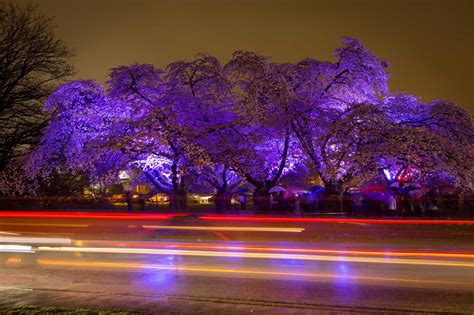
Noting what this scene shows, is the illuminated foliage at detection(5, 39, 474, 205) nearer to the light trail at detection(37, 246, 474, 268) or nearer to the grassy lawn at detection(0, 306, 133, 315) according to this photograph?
the light trail at detection(37, 246, 474, 268)

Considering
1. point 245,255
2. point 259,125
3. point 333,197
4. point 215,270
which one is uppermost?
point 259,125

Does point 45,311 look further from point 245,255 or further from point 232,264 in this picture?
point 245,255

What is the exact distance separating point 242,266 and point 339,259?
2182 millimetres

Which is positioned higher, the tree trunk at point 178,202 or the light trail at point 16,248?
the tree trunk at point 178,202

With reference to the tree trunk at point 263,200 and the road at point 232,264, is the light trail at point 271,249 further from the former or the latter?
the tree trunk at point 263,200

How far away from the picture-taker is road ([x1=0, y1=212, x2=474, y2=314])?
744 centimetres

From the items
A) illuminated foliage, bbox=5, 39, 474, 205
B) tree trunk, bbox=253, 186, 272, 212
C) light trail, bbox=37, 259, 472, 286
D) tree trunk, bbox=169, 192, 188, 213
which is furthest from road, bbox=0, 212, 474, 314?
tree trunk, bbox=169, 192, 188, 213

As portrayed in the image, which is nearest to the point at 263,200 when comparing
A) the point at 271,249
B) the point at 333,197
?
the point at 333,197

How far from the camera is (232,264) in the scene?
10.6 meters

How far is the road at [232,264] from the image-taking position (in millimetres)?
7438

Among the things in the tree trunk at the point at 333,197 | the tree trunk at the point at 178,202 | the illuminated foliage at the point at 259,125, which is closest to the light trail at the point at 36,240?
the illuminated foliage at the point at 259,125

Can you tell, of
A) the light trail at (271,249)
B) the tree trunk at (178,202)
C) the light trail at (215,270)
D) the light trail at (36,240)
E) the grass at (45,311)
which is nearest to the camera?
the grass at (45,311)

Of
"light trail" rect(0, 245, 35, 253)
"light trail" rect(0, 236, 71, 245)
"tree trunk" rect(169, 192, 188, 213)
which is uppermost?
"tree trunk" rect(169, 192, 188, 213)

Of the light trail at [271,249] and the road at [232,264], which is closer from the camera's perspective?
the road at [232,264]
